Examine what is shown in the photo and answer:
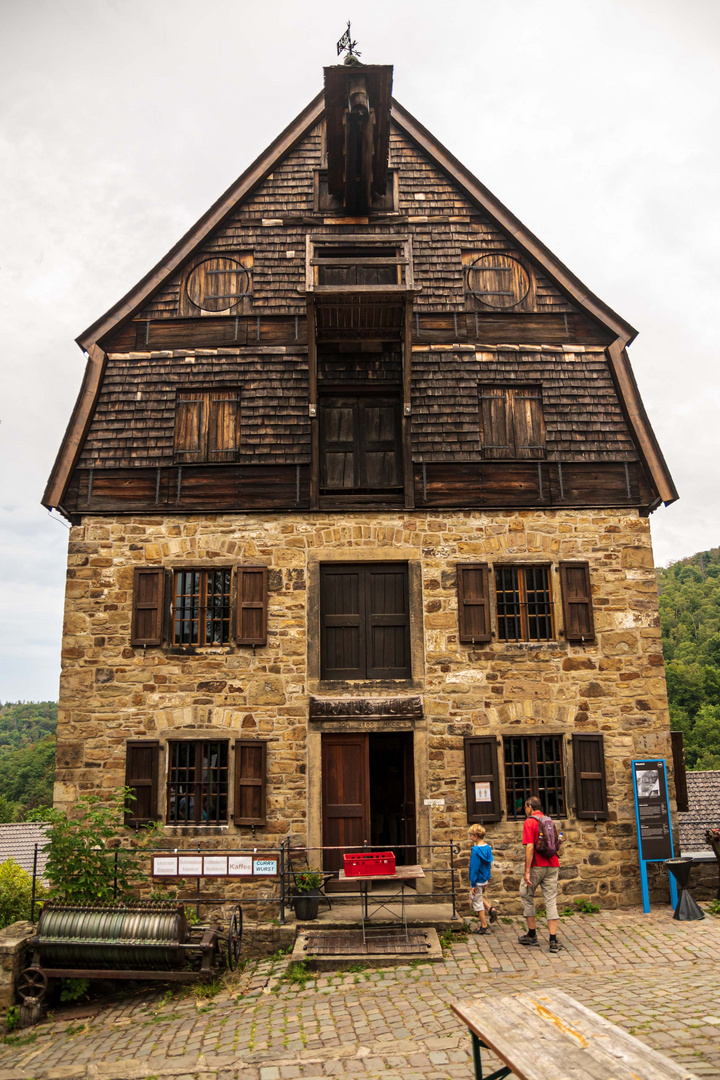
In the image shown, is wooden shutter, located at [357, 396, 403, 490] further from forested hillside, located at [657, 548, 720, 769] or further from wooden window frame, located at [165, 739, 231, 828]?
forested hillside, located at [657, 548, 720, 769]

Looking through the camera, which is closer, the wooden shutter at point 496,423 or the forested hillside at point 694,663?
the wooden shutter at point 496,423

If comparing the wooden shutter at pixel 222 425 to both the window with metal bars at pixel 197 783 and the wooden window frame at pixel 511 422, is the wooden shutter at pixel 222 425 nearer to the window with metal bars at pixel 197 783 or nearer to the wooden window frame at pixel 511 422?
the wooden window frame at pixel 511 422

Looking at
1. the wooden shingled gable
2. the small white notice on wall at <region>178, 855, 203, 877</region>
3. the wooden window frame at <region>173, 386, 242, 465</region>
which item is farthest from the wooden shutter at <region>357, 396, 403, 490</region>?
the small white notice on wall at <region>178, 855, 203, 877</region>

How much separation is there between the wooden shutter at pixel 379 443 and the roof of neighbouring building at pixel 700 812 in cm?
1139

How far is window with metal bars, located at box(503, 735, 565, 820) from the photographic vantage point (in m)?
11.9

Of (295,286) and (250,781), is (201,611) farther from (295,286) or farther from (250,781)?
(295,286)

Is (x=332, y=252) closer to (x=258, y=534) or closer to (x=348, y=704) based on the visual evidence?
(x=258, y=534)

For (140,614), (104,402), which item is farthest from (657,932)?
(104,402)

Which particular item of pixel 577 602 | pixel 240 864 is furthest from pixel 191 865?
pixel 577 602

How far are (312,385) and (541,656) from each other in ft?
19.0

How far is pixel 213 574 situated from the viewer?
500 inches

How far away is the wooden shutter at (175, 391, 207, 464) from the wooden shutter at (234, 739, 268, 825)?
4846 mm

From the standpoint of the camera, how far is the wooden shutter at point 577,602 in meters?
12.3

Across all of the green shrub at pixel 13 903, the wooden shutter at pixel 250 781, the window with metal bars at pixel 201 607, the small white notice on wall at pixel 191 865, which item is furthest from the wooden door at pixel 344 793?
the green shrub at pixel 13 903
